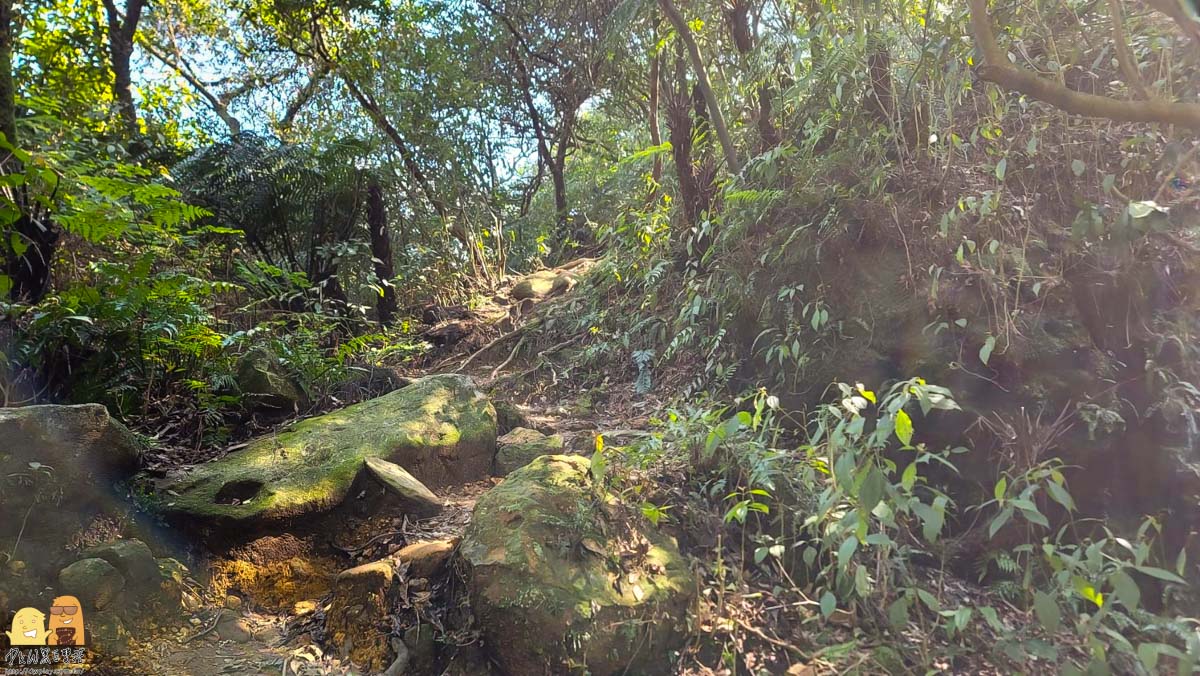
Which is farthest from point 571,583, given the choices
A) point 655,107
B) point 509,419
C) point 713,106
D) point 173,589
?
point 655,107

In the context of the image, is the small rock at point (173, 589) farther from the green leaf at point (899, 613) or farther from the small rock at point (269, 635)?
the green leaf at point (899, 613)

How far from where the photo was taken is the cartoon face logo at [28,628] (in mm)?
1879

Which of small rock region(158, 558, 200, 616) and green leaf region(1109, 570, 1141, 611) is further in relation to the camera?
small rock region(158, 558, 200, 616)

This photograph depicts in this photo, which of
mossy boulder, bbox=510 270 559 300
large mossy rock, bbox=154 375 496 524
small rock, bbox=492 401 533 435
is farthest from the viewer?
mossy boulder, bbox=510 270 559 300

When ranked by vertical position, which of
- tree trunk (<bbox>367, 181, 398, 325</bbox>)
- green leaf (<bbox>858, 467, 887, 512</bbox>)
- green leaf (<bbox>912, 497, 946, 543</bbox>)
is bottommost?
green leaf (<bbox>912, 497, 946, 543</bbox>)

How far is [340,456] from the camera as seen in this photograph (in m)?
2.97

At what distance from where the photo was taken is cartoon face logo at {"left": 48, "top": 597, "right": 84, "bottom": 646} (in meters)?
1.90

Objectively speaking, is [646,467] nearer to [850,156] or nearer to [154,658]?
[154,658]

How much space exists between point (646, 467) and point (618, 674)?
0.89 meters

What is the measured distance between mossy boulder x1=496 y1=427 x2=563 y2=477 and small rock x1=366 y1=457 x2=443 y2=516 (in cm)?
54

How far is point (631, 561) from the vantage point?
7.07ft

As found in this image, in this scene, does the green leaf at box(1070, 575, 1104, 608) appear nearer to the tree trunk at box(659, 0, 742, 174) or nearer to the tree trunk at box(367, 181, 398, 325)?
the tree trunk at box(659, 0, 742, 174)

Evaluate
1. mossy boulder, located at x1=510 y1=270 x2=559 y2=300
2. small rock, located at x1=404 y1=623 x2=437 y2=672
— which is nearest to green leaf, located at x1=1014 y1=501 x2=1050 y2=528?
small rock, located at x1=404 y1=623 x2=437 y2=672

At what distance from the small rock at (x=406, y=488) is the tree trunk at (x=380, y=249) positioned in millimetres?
3961
